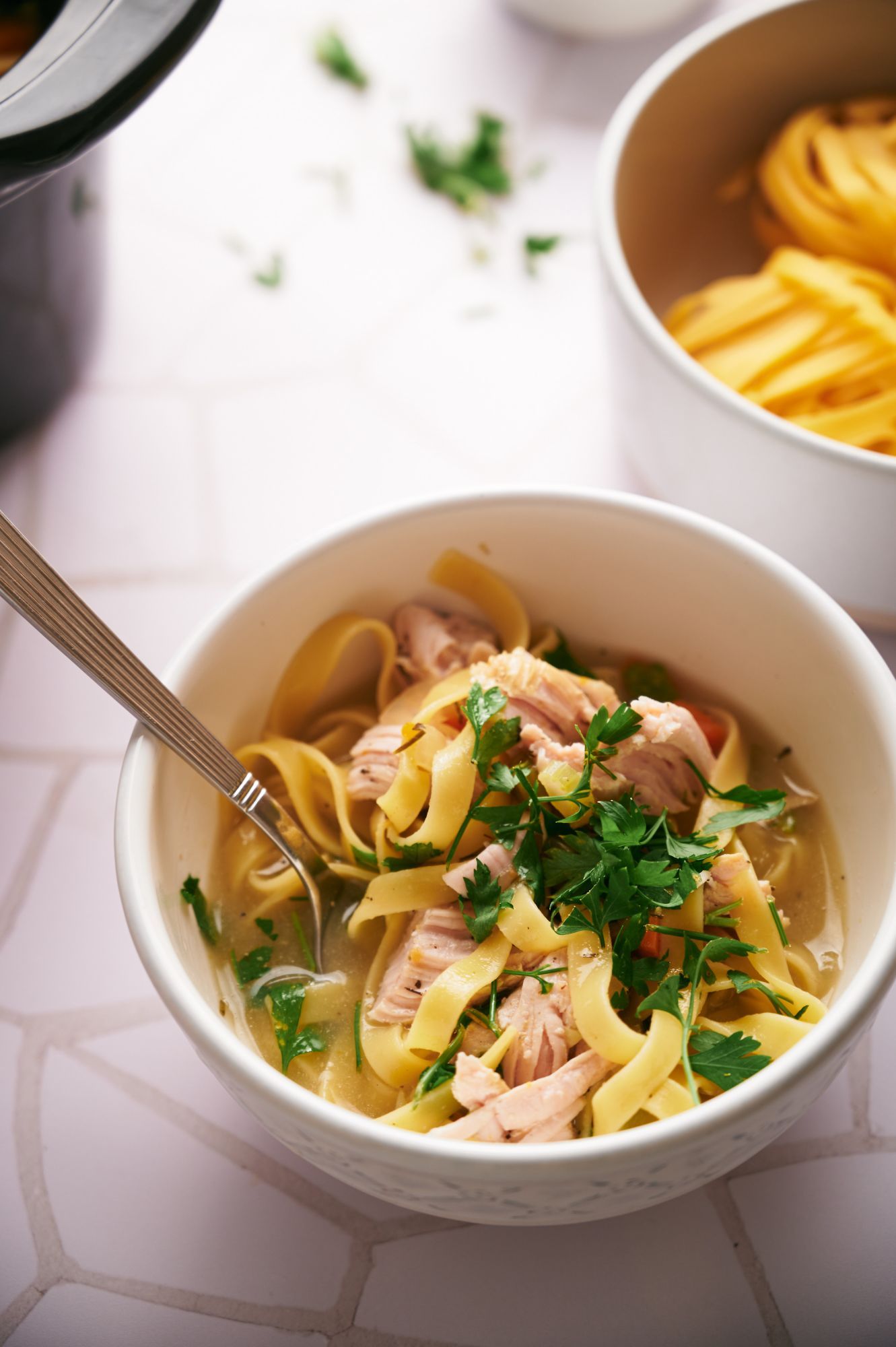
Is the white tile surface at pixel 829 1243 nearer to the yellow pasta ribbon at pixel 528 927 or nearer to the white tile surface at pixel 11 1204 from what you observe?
the yellow pasta ribbon at pixel 528 927

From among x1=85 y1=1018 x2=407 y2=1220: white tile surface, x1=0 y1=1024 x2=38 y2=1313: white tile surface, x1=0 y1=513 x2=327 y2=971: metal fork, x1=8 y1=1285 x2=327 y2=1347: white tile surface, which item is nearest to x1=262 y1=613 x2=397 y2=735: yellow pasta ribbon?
x1=0 y1=513 x2=327 y2=971: metal fork

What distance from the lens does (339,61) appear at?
7.04ft

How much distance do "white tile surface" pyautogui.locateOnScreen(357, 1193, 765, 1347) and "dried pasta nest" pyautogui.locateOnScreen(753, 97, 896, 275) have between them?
1229 mm

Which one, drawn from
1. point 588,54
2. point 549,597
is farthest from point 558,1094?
point 588,54

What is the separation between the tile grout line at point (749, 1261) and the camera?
1161mm

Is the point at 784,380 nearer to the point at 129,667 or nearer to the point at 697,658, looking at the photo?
the point at 697,658

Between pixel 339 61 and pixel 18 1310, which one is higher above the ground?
pixel 339 61

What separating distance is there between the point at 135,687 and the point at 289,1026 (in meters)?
0.36

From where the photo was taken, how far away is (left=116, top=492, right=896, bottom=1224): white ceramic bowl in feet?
3.06

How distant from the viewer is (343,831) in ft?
4.14

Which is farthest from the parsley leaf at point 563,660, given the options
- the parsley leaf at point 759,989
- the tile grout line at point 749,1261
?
the tile grout line at point 749,1261

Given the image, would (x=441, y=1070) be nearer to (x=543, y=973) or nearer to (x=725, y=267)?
(x=543, y=973)

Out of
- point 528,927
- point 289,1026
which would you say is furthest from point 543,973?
point 289,1026

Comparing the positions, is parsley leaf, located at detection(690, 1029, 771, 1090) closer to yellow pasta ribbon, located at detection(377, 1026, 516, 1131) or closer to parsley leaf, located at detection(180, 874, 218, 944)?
yellow pasta ribbon, located at detection(377, 1026, 516, 1131)
